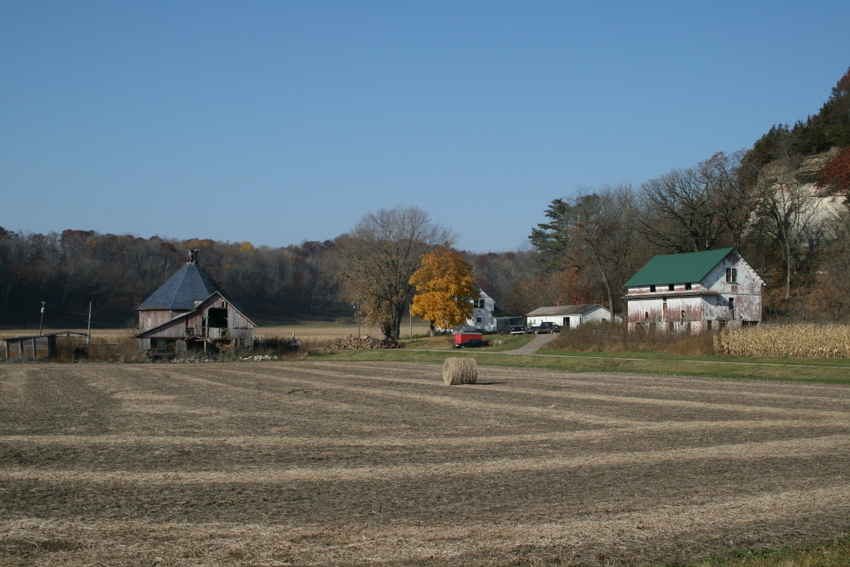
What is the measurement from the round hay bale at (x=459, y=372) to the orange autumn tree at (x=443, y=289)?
4803 cm

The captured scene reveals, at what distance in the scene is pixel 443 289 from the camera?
80.7m

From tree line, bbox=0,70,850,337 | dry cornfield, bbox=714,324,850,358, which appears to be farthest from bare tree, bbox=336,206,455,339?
dry cornfield, bbox=714,324,850,358

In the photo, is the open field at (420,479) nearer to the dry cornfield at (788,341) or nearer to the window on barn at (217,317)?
the dry cornfield at (788,341)

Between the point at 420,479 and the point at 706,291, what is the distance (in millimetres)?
57916

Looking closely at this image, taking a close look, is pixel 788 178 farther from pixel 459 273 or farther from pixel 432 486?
pixel 432 486

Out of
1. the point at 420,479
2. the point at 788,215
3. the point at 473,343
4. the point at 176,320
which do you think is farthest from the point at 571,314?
the point at 420,479

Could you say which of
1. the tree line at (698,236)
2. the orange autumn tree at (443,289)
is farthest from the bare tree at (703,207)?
the orange autumn tree at (443,289)

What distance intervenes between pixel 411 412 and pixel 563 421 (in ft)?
15.2

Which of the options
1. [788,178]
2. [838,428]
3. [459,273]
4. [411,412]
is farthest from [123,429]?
[788,178]

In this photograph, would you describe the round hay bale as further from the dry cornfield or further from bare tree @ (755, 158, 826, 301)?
bare tree @ (755, 158, 826, 301)

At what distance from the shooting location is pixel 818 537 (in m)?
8.80

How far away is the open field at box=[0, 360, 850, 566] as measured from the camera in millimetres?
8672

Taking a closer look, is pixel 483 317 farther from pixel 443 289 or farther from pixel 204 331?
pixel 204 331

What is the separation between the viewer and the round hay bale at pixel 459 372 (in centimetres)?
3128
